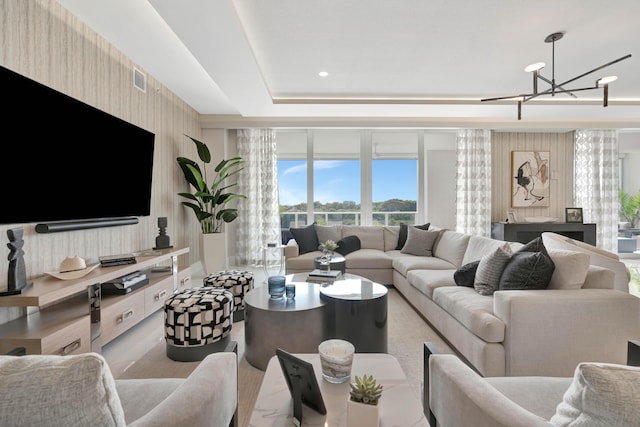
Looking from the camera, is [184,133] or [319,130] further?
[319,130]

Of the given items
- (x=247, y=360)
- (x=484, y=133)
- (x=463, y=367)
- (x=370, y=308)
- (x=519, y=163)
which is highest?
(x=484, y=133)

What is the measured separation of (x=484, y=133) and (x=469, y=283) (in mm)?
4342

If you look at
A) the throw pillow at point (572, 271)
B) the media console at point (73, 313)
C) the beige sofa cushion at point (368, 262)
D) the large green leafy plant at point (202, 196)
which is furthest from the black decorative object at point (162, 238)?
the throw pillow at point (572, 271)

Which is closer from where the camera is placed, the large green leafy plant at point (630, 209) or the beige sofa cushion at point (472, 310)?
the beige sofa cushion at point (472, 310)

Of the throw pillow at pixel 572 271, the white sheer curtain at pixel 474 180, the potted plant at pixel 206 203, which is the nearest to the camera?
the throw pillow at pixel 572 271

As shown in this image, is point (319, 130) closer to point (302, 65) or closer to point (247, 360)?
point (302, 65)

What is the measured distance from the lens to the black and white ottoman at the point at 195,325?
2.20 meters

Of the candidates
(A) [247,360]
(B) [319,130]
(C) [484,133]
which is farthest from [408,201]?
(A) [247,360]

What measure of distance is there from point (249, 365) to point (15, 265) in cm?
157

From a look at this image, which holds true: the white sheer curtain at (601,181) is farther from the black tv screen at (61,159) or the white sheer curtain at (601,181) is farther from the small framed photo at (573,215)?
the black tv screen at (61,159)

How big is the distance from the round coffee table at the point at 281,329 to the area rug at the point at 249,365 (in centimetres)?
14

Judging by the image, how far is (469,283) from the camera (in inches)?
104

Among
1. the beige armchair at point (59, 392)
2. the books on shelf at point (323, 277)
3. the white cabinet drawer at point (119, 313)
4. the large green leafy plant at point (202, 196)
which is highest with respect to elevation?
the large green leafy plant at point (202, 196)

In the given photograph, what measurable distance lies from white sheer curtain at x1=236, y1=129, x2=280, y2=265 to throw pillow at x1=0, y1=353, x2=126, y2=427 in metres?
5.28
